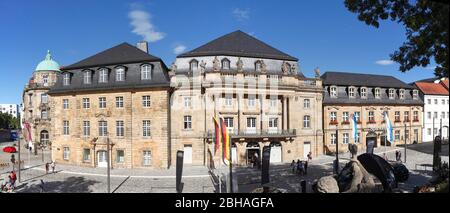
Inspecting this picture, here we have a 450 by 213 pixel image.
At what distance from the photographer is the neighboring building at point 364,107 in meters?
27.7

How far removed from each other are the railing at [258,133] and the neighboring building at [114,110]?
5.18 meters

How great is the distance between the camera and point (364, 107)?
2902cm

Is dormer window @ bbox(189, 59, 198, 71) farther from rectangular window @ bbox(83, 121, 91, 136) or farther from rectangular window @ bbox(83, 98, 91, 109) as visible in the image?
rectangular window @ bbox(83, 121, 91, 136)

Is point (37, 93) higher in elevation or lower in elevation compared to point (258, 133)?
higher

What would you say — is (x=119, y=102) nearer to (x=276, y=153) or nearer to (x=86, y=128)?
(x=86, y=128)

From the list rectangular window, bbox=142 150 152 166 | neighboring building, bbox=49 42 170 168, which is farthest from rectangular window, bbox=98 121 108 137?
rectangular window, bbox=142 150 152 166

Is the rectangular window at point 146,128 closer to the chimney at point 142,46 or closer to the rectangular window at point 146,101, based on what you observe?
the rectangular window at point 146,101

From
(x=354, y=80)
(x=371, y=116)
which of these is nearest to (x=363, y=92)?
(x=354, y=80)

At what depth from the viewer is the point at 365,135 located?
27.7 metres

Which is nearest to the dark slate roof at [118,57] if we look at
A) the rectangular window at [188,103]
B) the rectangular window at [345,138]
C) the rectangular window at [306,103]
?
the rectangular window at [188,103]

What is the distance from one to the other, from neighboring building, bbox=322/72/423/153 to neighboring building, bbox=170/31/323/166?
5100 millimetres

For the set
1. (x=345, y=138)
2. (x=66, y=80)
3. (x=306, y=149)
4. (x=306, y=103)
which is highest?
(x=66, y=80)

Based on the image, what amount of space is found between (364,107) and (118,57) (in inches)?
1072
